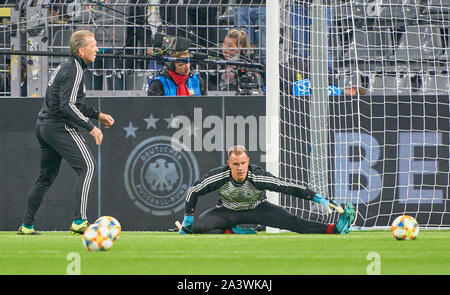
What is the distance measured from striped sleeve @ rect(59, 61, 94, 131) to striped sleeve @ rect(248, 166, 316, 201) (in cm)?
188

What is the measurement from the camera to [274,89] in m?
11.4

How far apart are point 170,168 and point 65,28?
2.32 m

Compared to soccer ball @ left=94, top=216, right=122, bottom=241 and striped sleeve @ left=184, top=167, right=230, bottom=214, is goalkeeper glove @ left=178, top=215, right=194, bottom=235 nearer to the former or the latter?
striped sleeve @ left=184, top=167, right=230, bottom=214

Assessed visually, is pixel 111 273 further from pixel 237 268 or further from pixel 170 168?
pixel 170 168

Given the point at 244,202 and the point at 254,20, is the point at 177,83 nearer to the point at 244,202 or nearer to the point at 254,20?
the point at 254,20

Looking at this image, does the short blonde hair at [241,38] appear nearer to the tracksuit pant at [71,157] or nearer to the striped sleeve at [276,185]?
the striped sleeve at [276,185]

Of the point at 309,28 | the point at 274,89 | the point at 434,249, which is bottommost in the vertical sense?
the point at 434,249

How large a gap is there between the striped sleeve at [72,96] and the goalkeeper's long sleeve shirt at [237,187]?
58.1 inches

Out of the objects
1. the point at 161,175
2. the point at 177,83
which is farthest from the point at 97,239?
the point at 177,83

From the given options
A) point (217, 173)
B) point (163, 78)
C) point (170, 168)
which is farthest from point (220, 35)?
point (217, 173)

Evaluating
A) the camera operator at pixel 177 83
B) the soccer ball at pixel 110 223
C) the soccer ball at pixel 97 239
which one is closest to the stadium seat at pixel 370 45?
the camera operator at pixel 177 83

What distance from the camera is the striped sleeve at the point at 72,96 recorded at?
33.5 ft

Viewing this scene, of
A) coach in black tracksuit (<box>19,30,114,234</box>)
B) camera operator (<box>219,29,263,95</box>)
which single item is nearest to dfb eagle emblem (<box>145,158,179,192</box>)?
camera operator (<box>219,29,263,95</box>)
